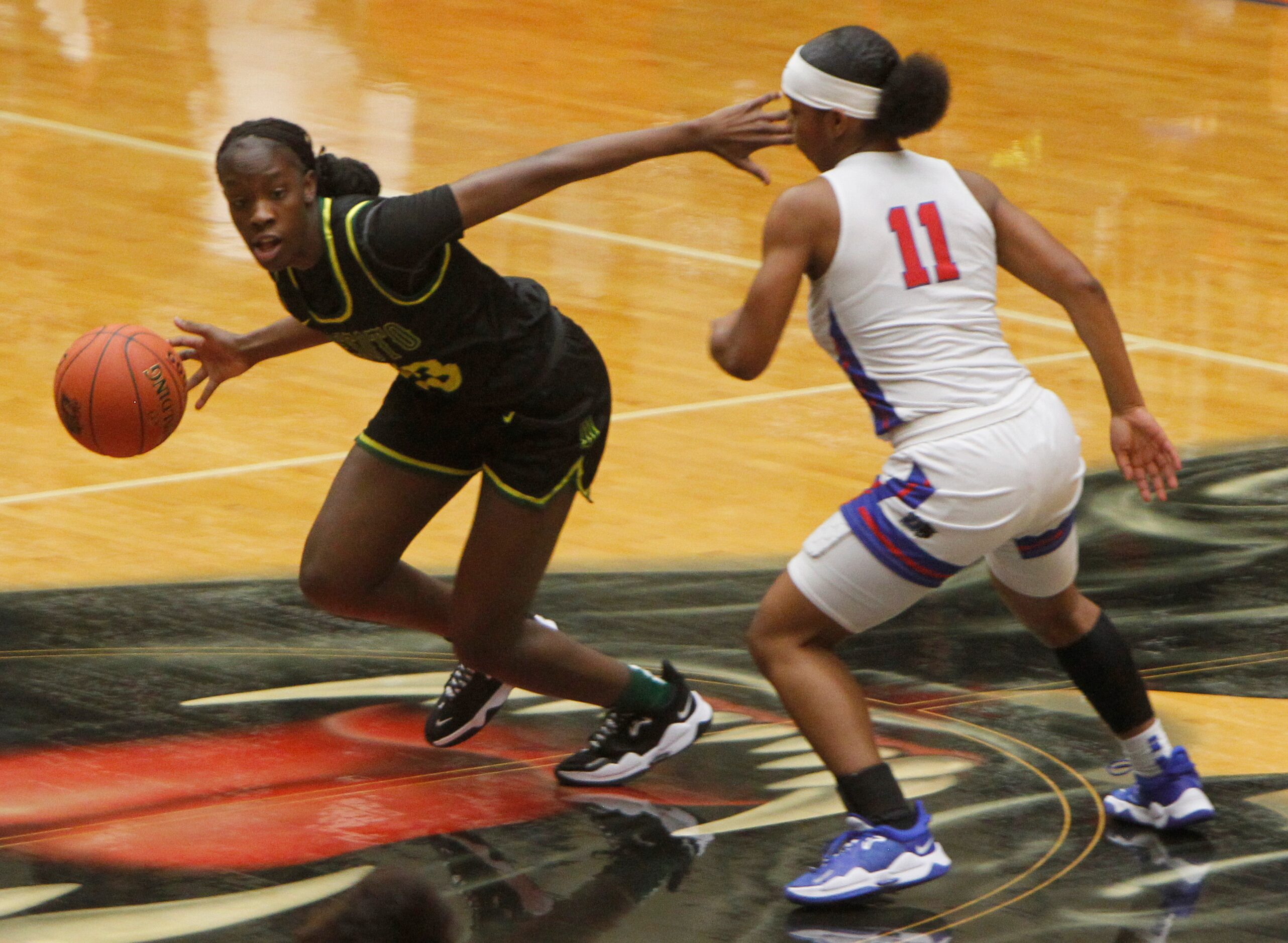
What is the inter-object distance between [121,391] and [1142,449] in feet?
8.05

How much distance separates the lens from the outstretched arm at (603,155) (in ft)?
13.9

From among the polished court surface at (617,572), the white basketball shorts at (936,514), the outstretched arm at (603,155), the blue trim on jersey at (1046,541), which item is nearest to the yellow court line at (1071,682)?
the polished court surface at (617,572)

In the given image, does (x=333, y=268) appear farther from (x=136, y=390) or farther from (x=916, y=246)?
(x=916, y=246)

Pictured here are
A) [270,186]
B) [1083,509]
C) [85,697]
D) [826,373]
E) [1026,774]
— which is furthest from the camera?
[826,373]

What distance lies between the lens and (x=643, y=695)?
16.0 ft

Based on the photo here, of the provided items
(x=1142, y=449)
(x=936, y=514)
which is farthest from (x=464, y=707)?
(x=1142, y=449)

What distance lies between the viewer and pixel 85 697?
5.38 m

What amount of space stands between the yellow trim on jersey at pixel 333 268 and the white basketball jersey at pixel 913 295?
991mm

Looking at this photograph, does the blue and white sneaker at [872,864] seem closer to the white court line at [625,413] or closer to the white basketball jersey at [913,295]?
the white basketball jersey at [913,295]

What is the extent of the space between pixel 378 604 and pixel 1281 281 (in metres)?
6.62

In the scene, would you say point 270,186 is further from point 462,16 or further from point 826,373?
point 462,16

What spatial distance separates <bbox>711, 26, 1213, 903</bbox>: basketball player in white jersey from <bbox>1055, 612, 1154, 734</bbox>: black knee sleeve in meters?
0.35

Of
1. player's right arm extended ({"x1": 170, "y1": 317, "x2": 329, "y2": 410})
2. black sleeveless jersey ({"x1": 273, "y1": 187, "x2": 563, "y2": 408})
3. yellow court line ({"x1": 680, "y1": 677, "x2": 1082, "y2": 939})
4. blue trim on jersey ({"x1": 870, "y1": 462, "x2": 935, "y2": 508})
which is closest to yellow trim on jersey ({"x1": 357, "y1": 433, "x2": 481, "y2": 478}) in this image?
black sleeveless jersey ({"x1": 273, "y1": 187, "x2": 563, "y2": 408})

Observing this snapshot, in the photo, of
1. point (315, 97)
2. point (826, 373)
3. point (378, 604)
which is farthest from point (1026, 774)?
point (315, 97)
